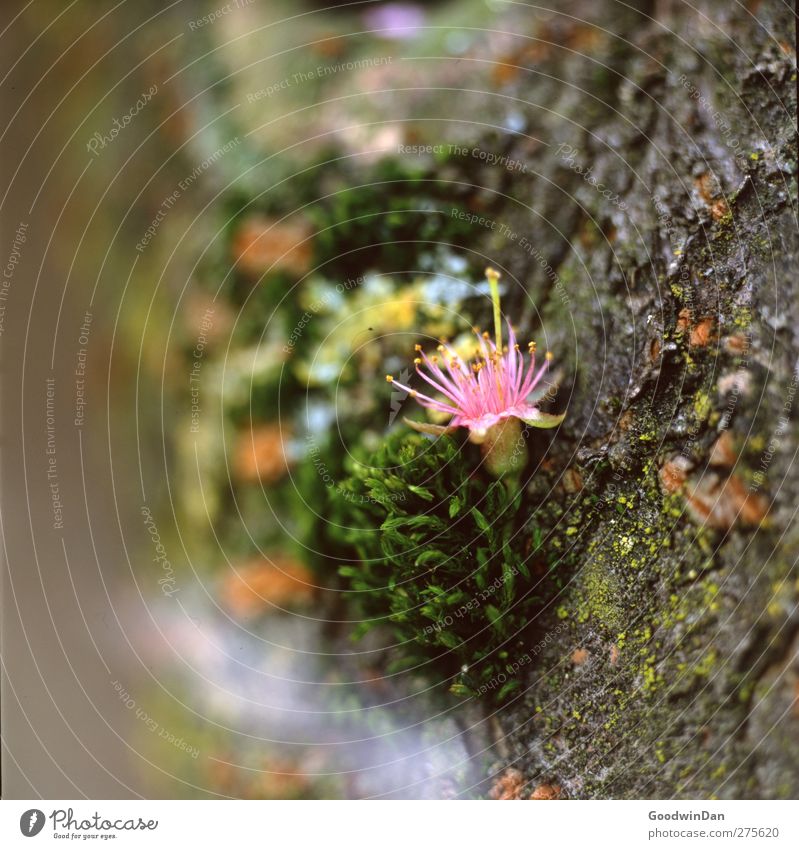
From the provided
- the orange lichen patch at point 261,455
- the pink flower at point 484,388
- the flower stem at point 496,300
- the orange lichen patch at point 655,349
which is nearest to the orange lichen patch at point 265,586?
the orange lichen patch at point 261,455

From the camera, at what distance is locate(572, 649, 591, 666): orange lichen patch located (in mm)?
752

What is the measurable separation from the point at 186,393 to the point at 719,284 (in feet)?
2.30

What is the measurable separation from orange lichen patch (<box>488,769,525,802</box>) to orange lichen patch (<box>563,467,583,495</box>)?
0.34 metres

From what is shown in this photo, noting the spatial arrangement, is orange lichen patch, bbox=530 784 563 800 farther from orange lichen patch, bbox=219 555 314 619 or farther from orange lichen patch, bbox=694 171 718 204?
orange lichen patch, bbox=694 171 718 204

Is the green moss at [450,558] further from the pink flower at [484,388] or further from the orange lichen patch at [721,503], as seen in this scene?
the orange lichen patch at [721,503]

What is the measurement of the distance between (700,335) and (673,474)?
16 cm

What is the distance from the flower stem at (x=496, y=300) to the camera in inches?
30.6

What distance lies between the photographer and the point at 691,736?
2.40ft

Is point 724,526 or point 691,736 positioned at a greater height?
point 724,526

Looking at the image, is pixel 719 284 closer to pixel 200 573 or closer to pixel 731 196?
pixel 731 196

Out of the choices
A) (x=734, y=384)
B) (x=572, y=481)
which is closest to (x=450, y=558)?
(x=572, y=481)

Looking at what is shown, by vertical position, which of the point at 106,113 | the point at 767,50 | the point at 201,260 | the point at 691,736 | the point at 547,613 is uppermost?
the point at 106,113

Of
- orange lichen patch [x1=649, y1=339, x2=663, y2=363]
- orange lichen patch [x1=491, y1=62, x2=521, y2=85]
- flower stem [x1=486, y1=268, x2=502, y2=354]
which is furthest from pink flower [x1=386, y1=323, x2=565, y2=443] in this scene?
orange lichen patch [x1=491, y1=62, x2=521, y2=85]
